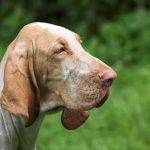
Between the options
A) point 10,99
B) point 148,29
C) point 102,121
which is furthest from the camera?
point 148,29

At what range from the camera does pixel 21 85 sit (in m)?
4.48

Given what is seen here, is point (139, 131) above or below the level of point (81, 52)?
below

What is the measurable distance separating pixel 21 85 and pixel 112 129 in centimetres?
293

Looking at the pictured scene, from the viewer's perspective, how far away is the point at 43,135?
22.9 feet

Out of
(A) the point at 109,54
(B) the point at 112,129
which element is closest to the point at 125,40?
(A) the point at 109,54

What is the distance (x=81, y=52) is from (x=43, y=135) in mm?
2496

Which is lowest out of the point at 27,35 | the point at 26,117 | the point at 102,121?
the point at 102,121

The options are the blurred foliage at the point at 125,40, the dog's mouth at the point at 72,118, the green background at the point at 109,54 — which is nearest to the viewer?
the dog's mouth at the point at 72,118

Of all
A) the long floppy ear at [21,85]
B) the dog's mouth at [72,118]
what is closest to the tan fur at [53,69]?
the long floppy ear at [21,85]

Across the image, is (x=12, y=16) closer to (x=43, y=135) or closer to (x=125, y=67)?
(x=125, y=67)

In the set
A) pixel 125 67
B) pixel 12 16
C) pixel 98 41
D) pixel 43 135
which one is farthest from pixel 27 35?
pixel 12 16

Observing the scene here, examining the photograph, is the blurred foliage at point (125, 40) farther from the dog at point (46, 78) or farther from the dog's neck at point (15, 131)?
the dog at point (46, 78)

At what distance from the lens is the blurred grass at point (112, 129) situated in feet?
22.5

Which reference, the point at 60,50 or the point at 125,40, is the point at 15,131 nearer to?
the point at 60,50
